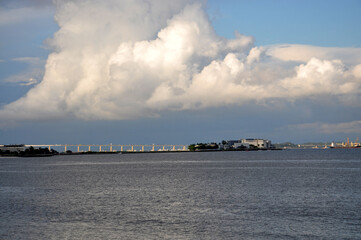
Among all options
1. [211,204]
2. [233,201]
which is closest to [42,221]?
[211,204]

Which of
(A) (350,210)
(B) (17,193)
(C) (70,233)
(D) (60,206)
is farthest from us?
(B) (17,193)

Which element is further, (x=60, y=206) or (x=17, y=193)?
(x=17, y=193)

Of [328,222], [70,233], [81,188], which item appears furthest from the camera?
[81,188]

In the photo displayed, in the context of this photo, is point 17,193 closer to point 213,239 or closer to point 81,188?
point 81,188

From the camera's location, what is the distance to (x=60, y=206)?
178ft

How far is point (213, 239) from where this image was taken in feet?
117

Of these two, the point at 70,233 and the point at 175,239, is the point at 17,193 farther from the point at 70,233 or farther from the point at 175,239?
the point at 175,239

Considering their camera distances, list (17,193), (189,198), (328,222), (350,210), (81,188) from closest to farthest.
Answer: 1. (328,222)
2. (350,210)
3. (189,198)
4. (17,193)
5. (81,188)

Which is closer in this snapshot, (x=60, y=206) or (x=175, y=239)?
(x=175, y=239)

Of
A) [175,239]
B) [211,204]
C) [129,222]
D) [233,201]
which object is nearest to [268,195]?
[233,201]

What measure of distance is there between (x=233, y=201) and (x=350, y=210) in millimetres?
14440

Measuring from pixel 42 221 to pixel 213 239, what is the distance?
1802cm

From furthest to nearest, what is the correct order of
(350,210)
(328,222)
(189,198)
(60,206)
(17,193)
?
1. (17,193)
2. (189,198)
3. (60,206)
4. (350,210)
5. (328,222)

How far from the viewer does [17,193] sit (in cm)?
7031
